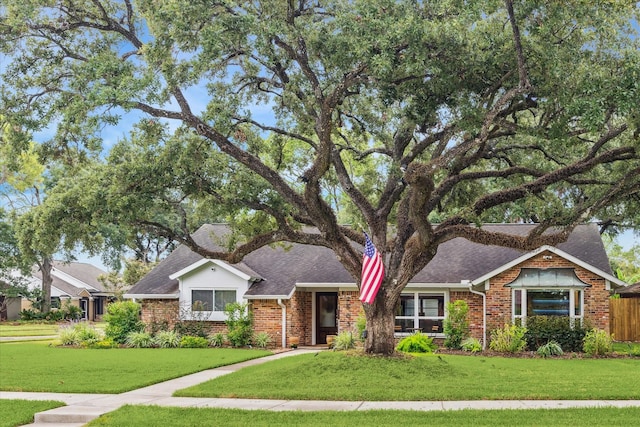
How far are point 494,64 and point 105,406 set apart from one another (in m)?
10.0

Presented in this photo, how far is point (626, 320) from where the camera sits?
29.7 metres

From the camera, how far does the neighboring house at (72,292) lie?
178 ft

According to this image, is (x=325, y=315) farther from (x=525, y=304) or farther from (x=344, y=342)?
(x=525, y=304)

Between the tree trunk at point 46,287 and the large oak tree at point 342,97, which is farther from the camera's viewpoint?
the tree trunk at point 46,287

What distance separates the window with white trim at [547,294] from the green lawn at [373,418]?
12.8 meters

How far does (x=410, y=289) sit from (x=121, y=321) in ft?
34.9

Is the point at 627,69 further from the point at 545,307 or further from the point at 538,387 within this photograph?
the point at 545,307

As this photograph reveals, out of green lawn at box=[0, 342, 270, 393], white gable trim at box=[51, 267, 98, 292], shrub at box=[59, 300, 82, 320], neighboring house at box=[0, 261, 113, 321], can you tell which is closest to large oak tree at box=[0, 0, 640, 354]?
green lawn at box=[0, 342, 270, 393]

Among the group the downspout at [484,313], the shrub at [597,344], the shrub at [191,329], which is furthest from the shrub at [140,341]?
the shrub at [597,344]

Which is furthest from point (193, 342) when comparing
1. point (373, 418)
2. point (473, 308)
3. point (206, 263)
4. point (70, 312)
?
point (70, 312)

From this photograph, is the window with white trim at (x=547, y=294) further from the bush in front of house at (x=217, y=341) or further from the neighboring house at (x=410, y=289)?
the bush in front of house at (x=217, y=341)

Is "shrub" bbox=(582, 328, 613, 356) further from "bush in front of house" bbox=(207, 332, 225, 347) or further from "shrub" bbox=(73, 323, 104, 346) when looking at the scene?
"shrub" bbox=(73, 323, 104, 346)

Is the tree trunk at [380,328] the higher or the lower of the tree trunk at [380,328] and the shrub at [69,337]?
the higher

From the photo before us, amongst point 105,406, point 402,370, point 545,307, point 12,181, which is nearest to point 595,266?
point 545,307
